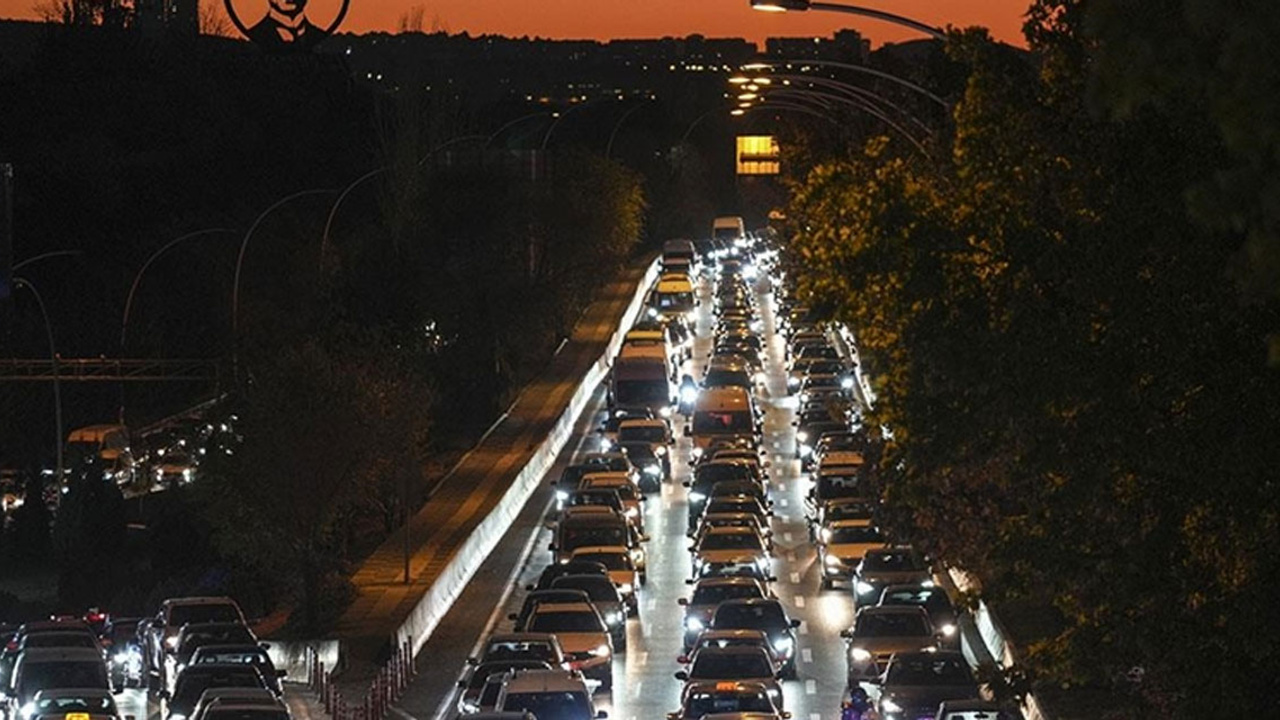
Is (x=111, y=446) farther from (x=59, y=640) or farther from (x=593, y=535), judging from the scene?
(x=59, y=640)

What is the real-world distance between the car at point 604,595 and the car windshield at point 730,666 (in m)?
8.37

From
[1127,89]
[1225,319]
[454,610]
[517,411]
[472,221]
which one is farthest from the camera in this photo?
[472,221]

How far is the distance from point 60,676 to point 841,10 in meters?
16.2

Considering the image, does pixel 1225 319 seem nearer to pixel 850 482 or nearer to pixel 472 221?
pixel 850 482

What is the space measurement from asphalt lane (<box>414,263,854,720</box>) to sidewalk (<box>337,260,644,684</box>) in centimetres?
91

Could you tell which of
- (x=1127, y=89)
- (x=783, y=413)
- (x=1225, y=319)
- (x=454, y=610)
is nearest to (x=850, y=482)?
(x=454, y=610)

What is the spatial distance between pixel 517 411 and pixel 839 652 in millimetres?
41456

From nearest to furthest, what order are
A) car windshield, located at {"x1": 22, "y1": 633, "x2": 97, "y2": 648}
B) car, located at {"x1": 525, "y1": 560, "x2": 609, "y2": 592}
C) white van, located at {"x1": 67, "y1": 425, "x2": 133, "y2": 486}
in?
car windshield, located at {"x1": 22, "y1": 633, "x2": 97, "y2": 648} < car, located at {"x1": 525, "y1": 560, "x2": 609, "y2": 592} < white van, located at {"x1": 67, "y1": 425, "x2": 133, "y2": 486}

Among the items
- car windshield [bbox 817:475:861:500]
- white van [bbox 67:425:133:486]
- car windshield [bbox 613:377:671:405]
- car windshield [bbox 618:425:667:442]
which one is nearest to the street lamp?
car windshield [bbox 817:475:861:500]

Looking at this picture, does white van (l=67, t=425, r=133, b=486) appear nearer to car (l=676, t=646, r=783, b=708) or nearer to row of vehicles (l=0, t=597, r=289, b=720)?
row of vehicles (l=0, t=597, r=289, b=720)

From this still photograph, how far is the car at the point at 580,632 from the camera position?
38.4m

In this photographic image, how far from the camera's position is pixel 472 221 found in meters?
107

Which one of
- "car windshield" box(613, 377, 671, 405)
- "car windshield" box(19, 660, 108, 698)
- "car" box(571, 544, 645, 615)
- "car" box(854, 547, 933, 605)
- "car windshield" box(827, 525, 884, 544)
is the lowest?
"car windshield" box(19, 660, 108, 698)

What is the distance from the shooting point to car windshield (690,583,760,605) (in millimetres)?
43531
